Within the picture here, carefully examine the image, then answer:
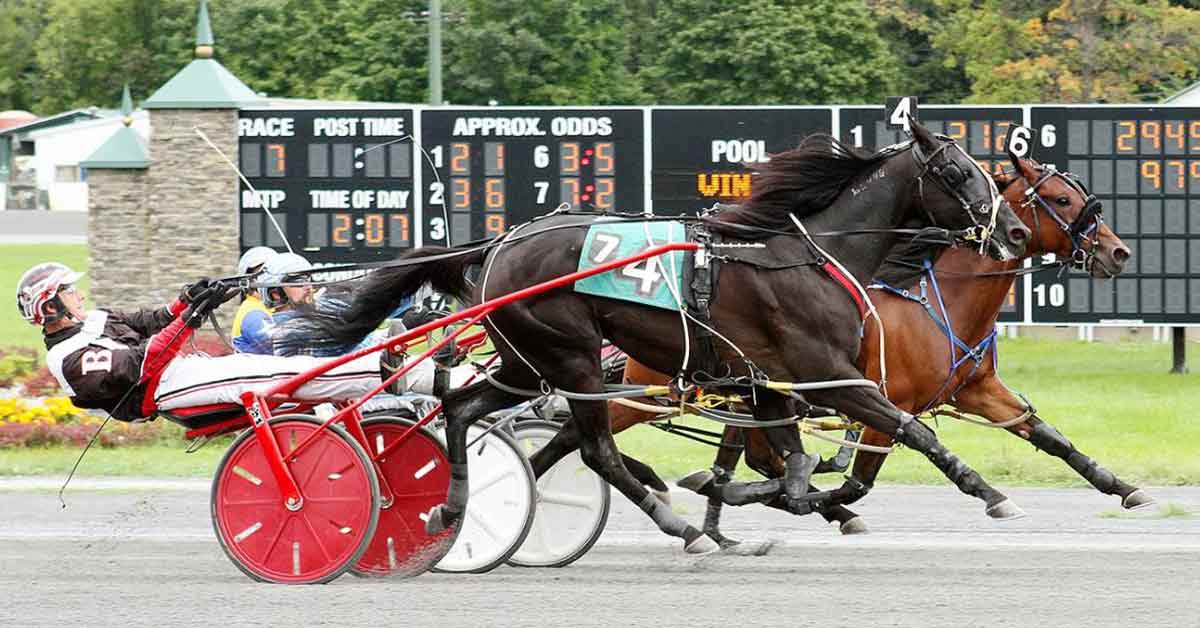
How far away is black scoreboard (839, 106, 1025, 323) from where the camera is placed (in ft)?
49.3

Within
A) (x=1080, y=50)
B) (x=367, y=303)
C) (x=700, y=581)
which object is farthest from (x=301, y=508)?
(x=1080, y=50)

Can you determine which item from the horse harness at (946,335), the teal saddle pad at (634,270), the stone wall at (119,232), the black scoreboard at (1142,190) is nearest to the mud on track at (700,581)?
the horse harness at (946,335)

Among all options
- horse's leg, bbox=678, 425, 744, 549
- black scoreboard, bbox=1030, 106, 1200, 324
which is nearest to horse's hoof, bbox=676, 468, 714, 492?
horse's leg, bbox=678, 425, 744, 549

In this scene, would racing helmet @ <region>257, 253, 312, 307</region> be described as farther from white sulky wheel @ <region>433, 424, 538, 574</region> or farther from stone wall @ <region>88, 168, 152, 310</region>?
stone wall @ <region>88, 168, 152, 310</region>

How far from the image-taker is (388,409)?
7891 millimetres

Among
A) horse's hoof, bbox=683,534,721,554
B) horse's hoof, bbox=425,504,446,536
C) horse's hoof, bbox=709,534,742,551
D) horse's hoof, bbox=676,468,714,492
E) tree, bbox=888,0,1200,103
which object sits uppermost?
tree, bbox=888,0,1200,103

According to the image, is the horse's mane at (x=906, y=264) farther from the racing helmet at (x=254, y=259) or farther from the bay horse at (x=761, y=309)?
the racing helmet at (x=254, y=259)

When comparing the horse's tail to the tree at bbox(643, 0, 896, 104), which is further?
the tree at bbox(643, 0, 896, 104)

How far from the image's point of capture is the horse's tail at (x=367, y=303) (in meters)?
7.90

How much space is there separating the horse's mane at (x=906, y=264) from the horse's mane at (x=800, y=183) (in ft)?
2.13

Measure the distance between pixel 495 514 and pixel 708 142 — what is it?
8.38 m

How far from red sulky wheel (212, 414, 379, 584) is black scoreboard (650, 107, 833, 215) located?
27.8ft

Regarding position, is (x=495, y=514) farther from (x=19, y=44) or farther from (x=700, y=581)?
(x=19, y=44)

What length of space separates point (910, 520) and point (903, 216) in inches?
77.3
